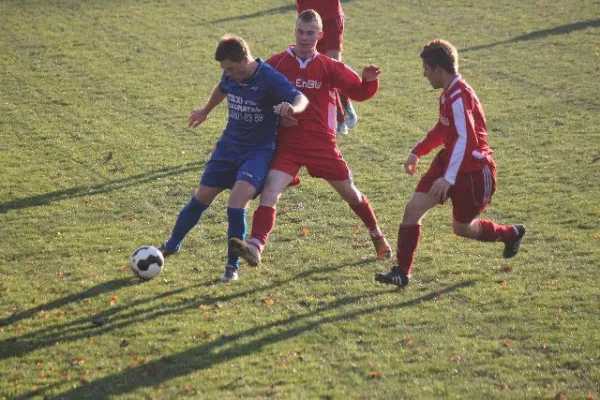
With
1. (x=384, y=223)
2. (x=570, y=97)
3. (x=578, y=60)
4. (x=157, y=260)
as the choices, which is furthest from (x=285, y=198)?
(x=578, y=60)

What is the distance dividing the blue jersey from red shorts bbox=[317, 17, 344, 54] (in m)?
5.12

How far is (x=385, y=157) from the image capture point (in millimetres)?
12844

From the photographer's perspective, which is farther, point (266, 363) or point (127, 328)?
point (127, 328)

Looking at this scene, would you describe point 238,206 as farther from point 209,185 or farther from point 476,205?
point 476,205

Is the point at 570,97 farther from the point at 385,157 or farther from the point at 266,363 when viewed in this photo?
the point at 266,363

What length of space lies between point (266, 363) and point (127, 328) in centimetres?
127

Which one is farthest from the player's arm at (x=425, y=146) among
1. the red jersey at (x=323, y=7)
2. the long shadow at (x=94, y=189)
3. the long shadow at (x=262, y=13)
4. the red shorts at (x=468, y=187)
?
the long shadow at (x=262, y=13)

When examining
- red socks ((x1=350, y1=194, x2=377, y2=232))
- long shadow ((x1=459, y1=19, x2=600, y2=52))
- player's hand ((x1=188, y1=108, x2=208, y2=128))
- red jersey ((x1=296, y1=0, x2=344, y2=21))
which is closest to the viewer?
player's hand ((x1=188, y1=108, x2=208, y2=128))

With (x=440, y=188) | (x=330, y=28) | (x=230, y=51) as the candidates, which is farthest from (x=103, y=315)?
(x=330, y=28)

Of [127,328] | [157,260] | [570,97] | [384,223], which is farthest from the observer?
[570,97]

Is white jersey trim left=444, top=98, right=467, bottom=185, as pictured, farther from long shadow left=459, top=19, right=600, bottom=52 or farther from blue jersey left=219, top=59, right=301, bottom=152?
long shadow left=459, top=19, right=600, bottom=52

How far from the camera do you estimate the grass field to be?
22.2 feet

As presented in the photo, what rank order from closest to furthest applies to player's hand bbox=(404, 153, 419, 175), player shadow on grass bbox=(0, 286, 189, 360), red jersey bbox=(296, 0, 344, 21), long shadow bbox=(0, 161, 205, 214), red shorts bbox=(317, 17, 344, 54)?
1. player shadow on grass bbox=(0, 286, 189, 360)
2. player's hand bbox=(404, 153, 419, 175)
3. long shadow bbox=(0, 161, 205, 214)
4. red shorts bbox=(317, 17, 344, 54)
5. red jersey bbox=(296, 0, 344, 21)

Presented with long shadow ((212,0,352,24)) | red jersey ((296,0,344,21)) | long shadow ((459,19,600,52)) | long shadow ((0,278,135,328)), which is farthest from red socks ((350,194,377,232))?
long shadow ((212,0,352,24))
